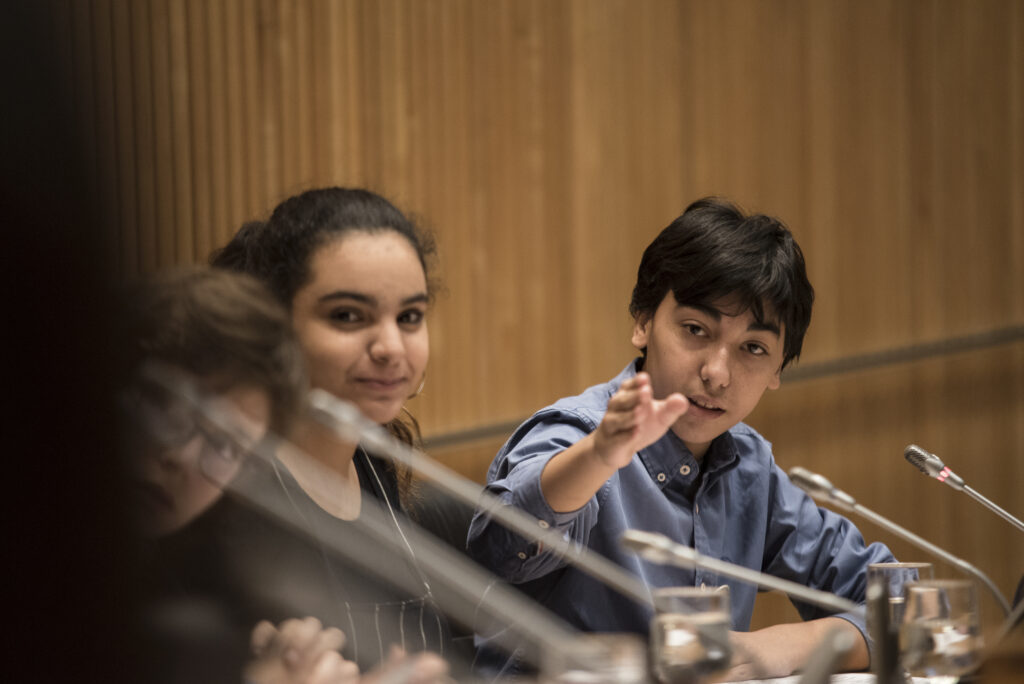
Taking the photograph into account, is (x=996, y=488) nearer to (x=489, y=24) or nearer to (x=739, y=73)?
(x=739, y=73)

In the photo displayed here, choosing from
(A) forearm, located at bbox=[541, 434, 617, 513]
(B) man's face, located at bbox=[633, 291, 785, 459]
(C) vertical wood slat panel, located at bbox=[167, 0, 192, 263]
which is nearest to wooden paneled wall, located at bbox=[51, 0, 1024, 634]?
(C) vertical wood slat panel, located at bbox=[167, 0, 192, 263]

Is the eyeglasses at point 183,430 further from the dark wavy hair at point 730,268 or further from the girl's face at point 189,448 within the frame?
the dark wavy hair at point 730,268

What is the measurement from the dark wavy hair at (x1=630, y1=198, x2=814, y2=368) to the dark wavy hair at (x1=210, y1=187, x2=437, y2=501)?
0.42m

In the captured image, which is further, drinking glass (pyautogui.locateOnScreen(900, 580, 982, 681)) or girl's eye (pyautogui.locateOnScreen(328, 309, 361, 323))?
girl's eye (pyautogui.locateOnScreen(328, 309, 361, 323))

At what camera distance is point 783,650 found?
54.3 inches

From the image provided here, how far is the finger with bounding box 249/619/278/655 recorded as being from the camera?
896 millimetres

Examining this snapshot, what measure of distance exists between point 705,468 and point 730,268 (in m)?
0.33

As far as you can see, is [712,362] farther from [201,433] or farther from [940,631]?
[201,433]

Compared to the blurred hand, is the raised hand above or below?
above

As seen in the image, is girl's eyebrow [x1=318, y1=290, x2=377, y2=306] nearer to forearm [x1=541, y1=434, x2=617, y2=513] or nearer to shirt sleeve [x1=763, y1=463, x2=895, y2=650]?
forearm [x1=541, y1=434, x2=617, y2=513]

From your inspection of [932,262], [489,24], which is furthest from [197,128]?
[932,262]

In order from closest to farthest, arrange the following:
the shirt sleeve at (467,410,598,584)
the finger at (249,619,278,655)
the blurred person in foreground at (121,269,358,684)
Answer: the blurred person in foreground at (121,269,358,684) < the finger at (249,619,278,655) < the shirt sleeve at (467,410,598,584)

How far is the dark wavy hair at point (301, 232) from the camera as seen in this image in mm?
1262

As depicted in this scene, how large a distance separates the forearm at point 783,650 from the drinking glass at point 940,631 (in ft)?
0.52
